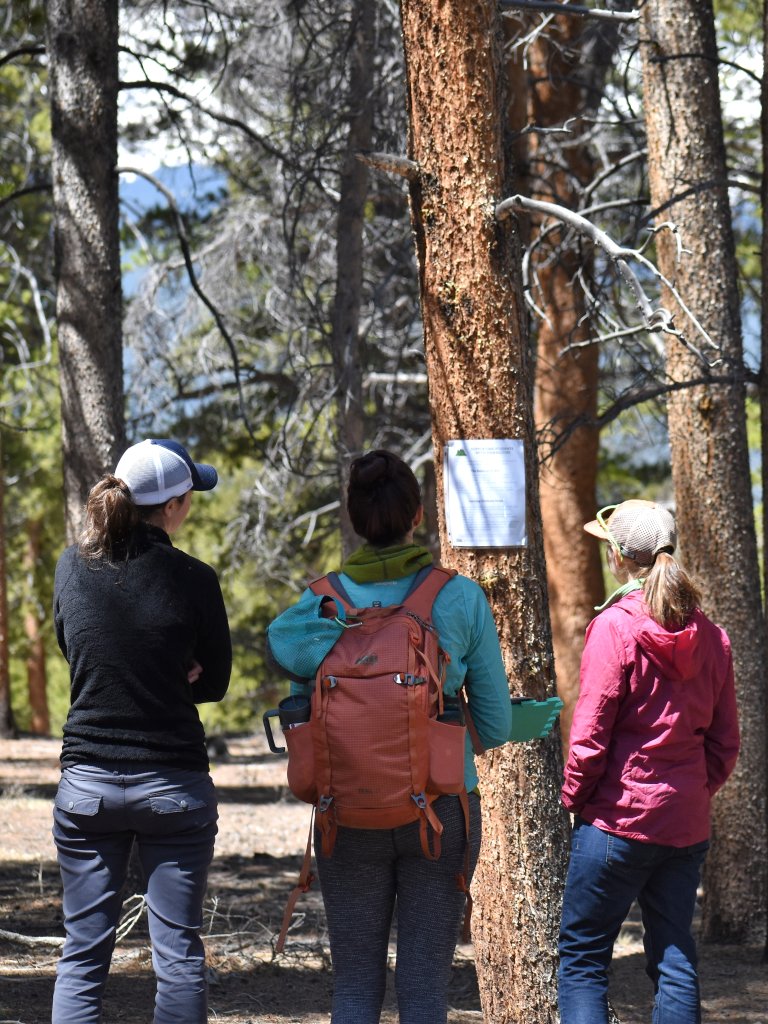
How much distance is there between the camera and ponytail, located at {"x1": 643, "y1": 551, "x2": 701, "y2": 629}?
3363mm

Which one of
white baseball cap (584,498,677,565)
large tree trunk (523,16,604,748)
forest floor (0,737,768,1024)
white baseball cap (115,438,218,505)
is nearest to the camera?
white baseball cap (115,438,218,505)

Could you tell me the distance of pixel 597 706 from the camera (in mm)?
3393

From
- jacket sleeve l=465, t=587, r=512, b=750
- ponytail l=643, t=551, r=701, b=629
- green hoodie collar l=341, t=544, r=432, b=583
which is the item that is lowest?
jacket sleeve l=465, t=587, r=512, b=750

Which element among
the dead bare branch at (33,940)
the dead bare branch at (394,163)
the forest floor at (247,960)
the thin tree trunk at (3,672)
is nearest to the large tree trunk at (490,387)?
the dead bare branch at (394,163)

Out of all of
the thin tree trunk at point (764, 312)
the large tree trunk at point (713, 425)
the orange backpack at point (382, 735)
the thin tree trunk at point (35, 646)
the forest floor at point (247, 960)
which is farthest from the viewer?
the thin tree trunk at point (35, 646)

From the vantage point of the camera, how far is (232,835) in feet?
31.2

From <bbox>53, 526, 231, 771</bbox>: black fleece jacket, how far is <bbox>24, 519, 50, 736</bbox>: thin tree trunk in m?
23.5

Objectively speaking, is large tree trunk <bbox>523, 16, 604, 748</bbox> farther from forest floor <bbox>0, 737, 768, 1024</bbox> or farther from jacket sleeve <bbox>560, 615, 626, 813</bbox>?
jacket sleeve <bbox>560, 615, 626, 813</bbox>

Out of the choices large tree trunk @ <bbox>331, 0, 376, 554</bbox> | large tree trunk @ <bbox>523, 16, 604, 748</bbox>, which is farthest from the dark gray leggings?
large tree trunk @ <bbox>523, 16, 604, 748</bbox>

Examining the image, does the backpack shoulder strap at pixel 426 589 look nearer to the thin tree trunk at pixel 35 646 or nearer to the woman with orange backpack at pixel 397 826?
the woman with orange backpack at pixel 397 826

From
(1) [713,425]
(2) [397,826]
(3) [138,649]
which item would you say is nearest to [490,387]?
(3) [138,649]

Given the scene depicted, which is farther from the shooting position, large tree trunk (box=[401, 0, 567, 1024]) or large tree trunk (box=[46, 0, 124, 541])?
large tree trunk (box=[46, 0, 124, 541])

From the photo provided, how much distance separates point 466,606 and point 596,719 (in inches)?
26.2

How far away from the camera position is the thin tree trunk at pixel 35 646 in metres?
26.4
